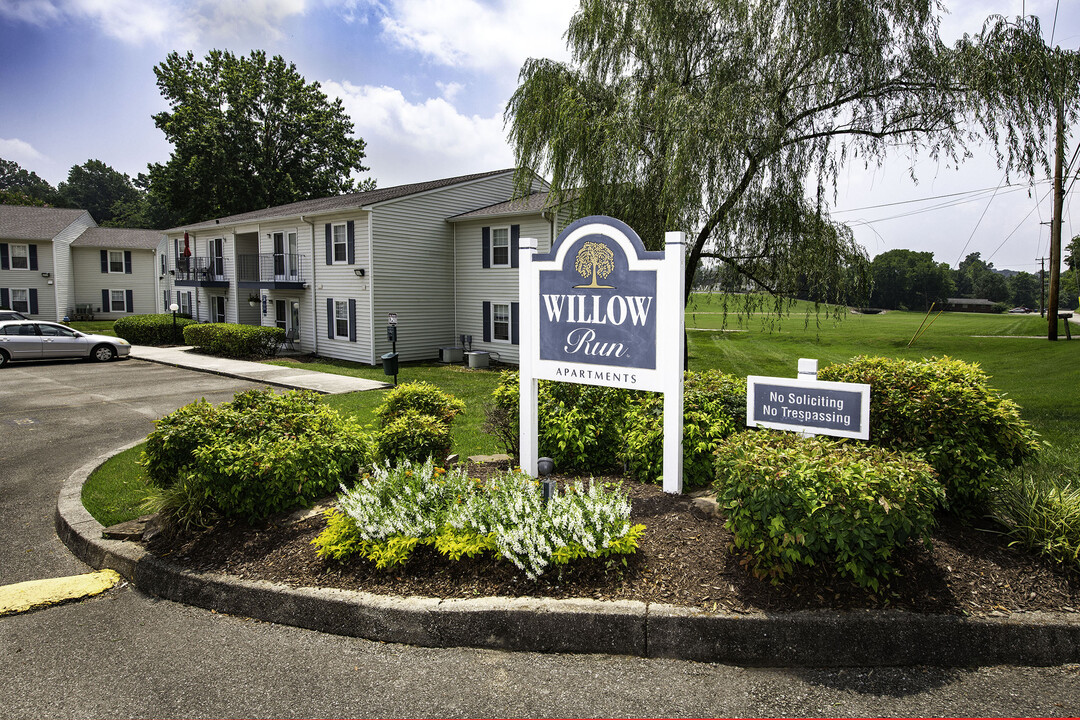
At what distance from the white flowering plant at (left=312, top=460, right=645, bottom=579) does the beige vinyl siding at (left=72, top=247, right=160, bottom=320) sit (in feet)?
133

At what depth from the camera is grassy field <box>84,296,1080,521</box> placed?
9.18 meters

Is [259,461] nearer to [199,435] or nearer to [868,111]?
[199,435]

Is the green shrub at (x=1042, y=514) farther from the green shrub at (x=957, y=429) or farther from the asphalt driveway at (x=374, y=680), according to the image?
the asphalt driveway at (x=374, y=680)

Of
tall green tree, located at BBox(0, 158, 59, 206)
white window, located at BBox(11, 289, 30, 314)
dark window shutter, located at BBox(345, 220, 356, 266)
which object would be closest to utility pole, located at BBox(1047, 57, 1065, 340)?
dark window shutter, located at BBox(345, 220, 356, 266)

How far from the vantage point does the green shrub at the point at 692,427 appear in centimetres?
570

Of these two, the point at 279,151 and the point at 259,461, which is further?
the point at 279,151

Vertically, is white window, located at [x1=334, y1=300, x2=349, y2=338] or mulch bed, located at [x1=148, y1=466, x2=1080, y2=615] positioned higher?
white window, located at [x1=334, y1=300, x2=349, y2=338]

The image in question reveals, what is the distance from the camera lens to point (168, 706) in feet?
10.5

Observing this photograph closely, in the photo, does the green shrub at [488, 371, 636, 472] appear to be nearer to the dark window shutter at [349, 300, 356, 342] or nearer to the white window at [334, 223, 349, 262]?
the dark window shutter at [349, 300, 356, 342]

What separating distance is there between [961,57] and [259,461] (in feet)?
39.6

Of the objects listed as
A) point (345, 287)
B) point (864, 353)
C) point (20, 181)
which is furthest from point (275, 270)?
point (20, 181)

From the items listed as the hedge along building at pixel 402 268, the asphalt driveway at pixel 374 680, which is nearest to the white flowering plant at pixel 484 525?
the asphalt driveway at pixel 374 680

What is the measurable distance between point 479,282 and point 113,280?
101 ft

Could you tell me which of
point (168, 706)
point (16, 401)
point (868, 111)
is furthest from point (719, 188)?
point (16, 401)
